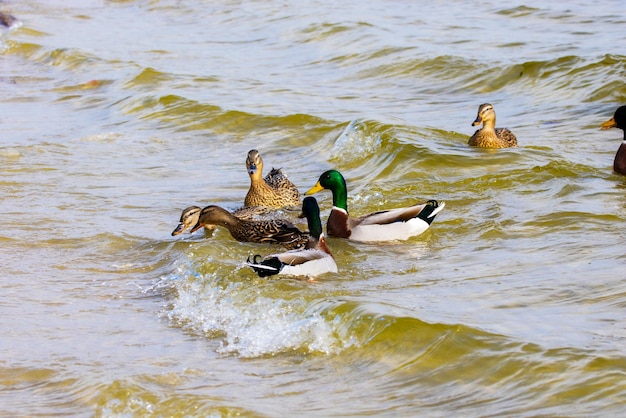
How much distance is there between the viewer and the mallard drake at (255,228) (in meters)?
9.70

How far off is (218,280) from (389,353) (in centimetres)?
202

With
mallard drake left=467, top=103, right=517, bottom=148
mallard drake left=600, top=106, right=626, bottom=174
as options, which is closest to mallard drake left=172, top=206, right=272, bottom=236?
mallard drake left=467, top=103, right=517, bottom=148

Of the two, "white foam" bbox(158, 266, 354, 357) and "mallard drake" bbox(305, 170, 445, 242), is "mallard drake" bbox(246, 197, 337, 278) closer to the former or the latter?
"white foam" bbox(158, 266, 354, 357)

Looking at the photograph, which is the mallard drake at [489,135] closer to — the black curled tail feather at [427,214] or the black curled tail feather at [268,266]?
the black curled tail feather at [427,214]

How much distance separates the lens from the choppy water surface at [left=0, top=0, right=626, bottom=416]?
21.3 feet

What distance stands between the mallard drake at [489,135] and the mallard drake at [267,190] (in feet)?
8.70

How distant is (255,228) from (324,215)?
1104 mm

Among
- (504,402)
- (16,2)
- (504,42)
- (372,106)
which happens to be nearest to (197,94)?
(372,106)

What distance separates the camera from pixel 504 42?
19.8 meters

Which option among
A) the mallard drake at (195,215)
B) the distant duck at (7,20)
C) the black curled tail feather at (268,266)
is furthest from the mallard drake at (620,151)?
the distant duck at (7,20)

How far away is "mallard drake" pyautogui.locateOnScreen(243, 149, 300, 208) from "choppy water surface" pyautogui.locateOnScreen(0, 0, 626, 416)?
35 cm

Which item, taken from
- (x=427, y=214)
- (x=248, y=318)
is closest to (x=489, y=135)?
(x=427, y=214)

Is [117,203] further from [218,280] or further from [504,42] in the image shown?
[504,42]

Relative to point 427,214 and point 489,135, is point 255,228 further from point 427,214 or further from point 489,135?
point 489,135
